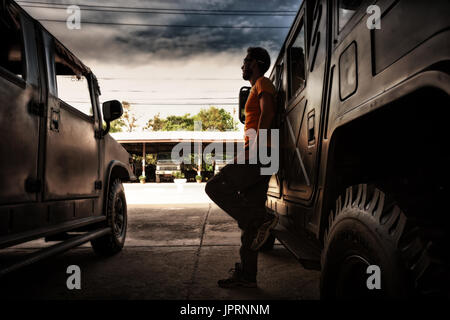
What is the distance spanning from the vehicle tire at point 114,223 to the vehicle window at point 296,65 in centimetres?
249

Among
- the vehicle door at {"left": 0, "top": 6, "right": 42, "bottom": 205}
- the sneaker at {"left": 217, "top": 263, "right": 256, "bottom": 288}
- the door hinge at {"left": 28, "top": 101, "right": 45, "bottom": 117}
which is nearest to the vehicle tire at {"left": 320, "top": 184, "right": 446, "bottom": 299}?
the sneaker at {"left": 217, "top": 263, "right": 256, "bottom": 288}

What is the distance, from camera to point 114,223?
3762 mm

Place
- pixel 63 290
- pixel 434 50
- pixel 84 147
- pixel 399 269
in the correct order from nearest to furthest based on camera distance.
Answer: pixel 434 50 → pixel 399 269 → pixel 63 290 → pixel 84 147

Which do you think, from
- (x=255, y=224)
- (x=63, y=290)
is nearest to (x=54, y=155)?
(x=63, y=290)

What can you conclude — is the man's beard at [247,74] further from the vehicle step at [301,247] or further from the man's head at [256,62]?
the vehicle step at [301,247]

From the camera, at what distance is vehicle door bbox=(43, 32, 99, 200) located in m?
2.48

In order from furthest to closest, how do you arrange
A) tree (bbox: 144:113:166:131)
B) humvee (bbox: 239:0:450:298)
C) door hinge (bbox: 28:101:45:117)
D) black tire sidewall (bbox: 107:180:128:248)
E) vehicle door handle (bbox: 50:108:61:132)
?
tree (bbox: 144:113:166:131) → black tire sidewall (bbox: 107:180:128:248) → vehicle door handle (bbox: 50:108:61:132) → door hinge (bbox: 28:101:45:117) → humvee (bbox: 239:0:450:298)

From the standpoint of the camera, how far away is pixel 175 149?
1040 inches

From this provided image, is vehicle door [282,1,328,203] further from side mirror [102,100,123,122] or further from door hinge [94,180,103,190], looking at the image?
door hinge [94,180,103,190]

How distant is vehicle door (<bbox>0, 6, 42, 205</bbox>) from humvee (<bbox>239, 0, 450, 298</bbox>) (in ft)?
6.15

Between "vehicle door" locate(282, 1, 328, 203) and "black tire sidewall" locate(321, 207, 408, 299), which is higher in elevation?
"vehicle door" locate(282, 1, 328, 203)

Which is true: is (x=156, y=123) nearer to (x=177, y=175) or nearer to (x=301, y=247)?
(x=177, y=175)

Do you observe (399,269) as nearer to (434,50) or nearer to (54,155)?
(434,50)
